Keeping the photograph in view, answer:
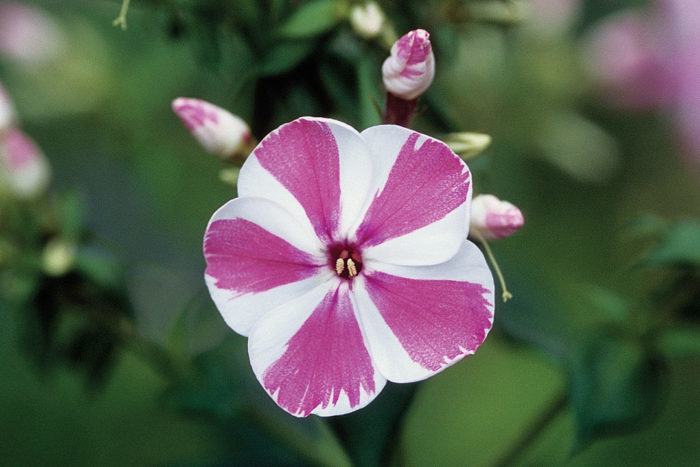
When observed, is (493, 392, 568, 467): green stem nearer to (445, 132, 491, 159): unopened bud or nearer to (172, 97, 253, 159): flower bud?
(445, 132, 491, 159): unopened bud

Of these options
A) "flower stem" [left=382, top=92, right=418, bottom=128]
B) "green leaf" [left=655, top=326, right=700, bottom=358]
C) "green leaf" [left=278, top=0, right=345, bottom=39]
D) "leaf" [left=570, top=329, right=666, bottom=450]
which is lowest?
"leaf" [left=570, top=329, right=666, bottom=450]

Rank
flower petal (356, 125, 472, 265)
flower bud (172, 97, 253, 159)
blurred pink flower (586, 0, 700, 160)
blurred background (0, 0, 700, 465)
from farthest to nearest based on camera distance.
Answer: blurred pink flower (586, 0, 700, 160) < blurred background (0, 0, 700, 465) < flower bud (172, 97, 253, 159) < flower petal (356, 125, 472, 265)

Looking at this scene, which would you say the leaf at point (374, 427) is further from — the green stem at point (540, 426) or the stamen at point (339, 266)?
the green stem at point (540, 426)

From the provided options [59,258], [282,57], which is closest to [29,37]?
[59,258]

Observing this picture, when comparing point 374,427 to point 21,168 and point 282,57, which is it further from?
A: point 21,168

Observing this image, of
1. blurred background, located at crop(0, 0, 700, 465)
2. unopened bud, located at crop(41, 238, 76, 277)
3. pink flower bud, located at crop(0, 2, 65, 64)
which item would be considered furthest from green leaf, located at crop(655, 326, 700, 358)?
pink flower bud, located at crop(0, 2, 65, 64)

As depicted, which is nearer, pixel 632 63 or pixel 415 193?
pixel 415 193

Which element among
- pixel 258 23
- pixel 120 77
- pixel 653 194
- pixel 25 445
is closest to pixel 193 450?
pixel 25 445
